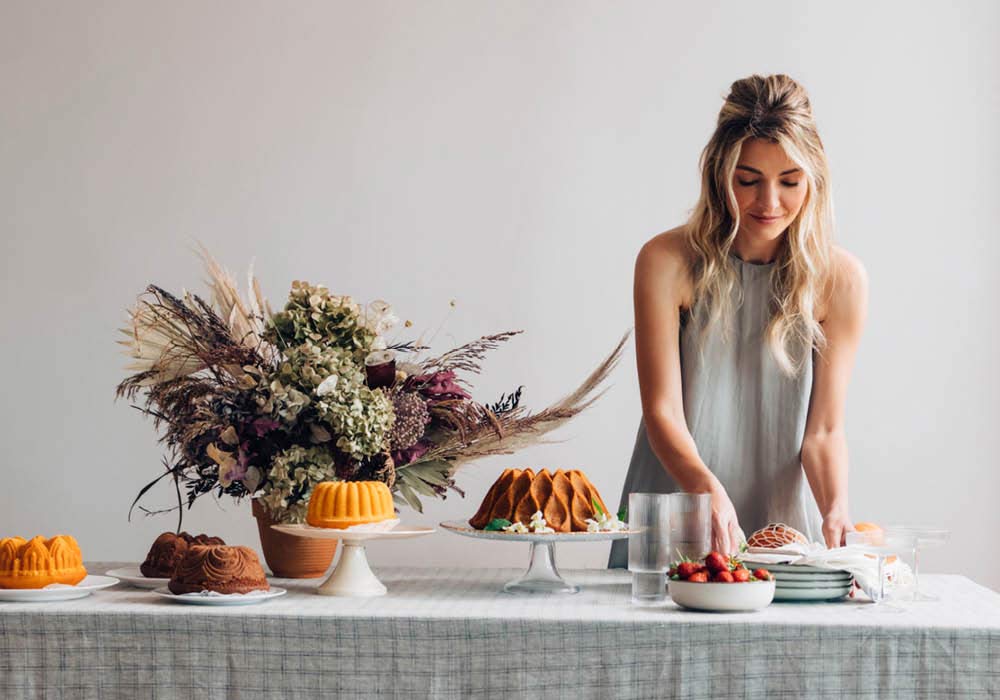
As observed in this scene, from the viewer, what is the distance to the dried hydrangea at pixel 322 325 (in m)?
1.83

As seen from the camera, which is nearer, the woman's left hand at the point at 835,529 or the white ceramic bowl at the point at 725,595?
the white ceramic bowl at the point at 725,595

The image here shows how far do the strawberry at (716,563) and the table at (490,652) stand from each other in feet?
0.23

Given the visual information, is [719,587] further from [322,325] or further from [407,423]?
[322,325]

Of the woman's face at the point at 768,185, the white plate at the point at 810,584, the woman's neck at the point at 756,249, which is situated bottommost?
the white plate at the point at 810,584

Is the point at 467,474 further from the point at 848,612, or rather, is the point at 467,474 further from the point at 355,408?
the point at 848,612

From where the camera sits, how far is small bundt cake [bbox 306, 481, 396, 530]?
5.35 ft

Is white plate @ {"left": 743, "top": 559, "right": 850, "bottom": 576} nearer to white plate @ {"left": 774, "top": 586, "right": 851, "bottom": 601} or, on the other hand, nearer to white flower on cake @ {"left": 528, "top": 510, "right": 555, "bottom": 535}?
white plate @ {"left": 774, "top": 586, "right": 851, "bottom": 601}

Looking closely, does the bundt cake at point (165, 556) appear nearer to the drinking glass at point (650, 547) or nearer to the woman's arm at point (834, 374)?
the drinking glass at point (650, 547)

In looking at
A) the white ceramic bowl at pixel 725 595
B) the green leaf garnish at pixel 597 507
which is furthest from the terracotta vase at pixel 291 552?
the white ceramic bowl at pixel 725 595

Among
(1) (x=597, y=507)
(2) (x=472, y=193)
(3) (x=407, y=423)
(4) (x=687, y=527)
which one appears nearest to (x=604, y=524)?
(1) (x=597, y=507)

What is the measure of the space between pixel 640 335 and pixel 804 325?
308 millimetres

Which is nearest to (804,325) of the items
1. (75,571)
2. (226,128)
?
(75,571)

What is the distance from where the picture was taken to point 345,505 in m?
1.63

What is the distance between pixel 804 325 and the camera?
2.11 metres
